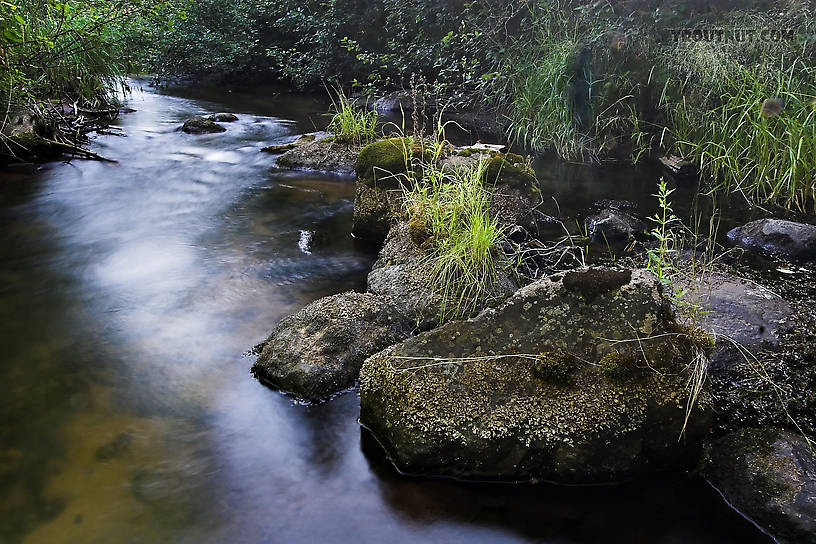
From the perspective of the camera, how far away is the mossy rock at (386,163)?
584 centimetres

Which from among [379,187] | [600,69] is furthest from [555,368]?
[600,69]

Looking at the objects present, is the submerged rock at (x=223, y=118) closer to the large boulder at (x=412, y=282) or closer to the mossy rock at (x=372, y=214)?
the mossy rock at (x=372, y=214)

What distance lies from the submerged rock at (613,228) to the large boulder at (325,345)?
9.11ft

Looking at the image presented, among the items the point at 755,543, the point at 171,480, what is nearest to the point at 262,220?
the point at 171,480

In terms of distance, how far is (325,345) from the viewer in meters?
3.57

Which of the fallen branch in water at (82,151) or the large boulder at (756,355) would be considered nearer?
the large boulder at (756,355)

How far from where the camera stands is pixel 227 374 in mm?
3826

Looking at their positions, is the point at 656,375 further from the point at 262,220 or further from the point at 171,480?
the point at 262,220

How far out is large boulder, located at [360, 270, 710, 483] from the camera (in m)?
2.86

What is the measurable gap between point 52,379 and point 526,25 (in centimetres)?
888

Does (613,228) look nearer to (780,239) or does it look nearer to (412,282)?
(780,239)

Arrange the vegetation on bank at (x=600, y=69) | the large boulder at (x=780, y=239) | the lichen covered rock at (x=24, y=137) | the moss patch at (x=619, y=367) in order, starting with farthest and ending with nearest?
the lichen covered rock at (x=24, y=137) < the vegetation on bank at (x=600, y=69) < the large boulder at (x=780, y=239) < the moss patch at (x=619, y=367)

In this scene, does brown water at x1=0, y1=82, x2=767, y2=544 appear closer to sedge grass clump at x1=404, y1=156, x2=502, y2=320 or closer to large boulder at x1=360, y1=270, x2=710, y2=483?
large boulder at x1=360, y1=270, x2=710, y2=483

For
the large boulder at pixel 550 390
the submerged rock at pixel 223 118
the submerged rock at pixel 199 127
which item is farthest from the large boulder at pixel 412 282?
the submerged rock at pixel 223 118
